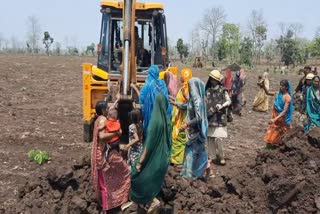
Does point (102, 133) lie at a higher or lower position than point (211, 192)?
higher

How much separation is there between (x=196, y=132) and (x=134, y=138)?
1274 millimetres

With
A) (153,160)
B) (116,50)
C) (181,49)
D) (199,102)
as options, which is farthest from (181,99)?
(181,49)

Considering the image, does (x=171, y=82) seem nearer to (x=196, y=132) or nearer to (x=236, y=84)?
(x=196, y=132)

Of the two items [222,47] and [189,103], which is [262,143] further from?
[222,47]

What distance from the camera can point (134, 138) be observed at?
527 cm

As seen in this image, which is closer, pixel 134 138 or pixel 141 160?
pixel 141 160

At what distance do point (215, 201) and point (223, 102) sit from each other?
1799 mm

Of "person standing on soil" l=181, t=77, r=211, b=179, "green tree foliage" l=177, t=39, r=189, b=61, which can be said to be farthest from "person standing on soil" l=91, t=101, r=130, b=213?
"green tree foliage" l=177, t=39, r=189, b=61

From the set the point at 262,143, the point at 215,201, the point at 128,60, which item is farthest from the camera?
the point at 262,143

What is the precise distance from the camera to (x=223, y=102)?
686 centimetres

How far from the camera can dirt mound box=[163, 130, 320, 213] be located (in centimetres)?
531

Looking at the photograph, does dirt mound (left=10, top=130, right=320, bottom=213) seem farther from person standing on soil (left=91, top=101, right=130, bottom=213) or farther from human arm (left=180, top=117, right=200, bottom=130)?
human arm (left=180, top=117, right=200, bottom=130)

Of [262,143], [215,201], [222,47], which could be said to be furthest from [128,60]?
[222,47]

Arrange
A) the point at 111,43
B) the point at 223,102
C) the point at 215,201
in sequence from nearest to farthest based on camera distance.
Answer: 1. the point at 215,201
2. the point at 223,102
3. the point at 111,43
